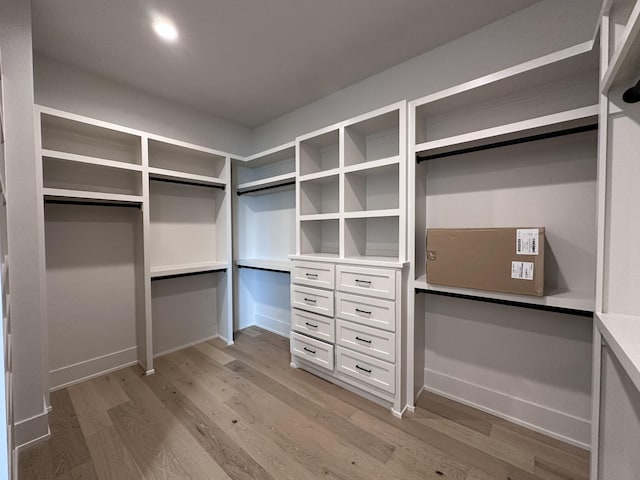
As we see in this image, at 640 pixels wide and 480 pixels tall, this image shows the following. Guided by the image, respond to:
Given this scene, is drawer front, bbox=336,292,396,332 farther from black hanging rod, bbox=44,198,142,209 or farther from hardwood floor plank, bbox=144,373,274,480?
black hanging rod, bbox=44,198,142,209

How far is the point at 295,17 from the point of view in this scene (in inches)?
65.7

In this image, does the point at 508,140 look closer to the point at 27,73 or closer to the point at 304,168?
the point at 304,168

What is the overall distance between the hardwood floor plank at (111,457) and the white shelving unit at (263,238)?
5.52 ft

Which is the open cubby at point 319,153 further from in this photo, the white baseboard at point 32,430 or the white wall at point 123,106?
the white baseboard at point 32,430

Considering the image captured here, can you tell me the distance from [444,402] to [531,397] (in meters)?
0.53

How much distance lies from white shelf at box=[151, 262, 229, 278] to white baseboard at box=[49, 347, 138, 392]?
79cm

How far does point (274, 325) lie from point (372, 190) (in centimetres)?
200

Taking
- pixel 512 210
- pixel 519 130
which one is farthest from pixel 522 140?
pixel 512 210

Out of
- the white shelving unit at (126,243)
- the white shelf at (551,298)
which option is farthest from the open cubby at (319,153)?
the white shelf at (551,298)

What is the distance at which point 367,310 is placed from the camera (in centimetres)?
193

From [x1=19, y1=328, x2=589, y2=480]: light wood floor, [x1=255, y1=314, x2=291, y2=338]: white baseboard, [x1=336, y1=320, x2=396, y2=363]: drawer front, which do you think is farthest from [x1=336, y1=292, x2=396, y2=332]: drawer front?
[x1=255, y1=314, x2=291, y2=338]: white baseboard

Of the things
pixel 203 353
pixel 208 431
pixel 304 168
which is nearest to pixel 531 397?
pixel 208 431

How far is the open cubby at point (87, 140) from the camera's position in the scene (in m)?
2.03

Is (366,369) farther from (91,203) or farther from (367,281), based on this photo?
(91,203)
